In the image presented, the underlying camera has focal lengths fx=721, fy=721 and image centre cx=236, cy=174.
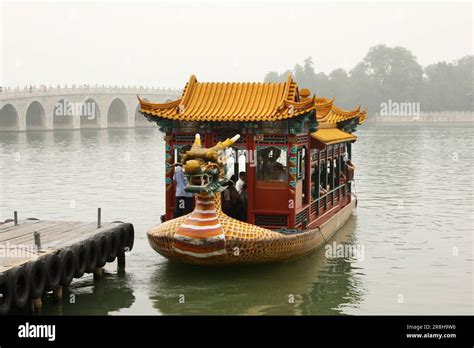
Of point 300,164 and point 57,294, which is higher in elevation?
point 300,164

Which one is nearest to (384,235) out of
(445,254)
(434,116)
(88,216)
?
(445,254)

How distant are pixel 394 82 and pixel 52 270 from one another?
94531mm

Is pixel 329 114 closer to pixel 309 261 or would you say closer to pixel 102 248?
pixel 309 261

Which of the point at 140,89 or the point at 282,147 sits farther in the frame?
the point at 140,89

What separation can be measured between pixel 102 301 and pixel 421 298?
15.7 ft

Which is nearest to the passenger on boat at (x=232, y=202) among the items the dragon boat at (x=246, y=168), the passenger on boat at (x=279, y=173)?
the dragon boat at (x=246, y=168)

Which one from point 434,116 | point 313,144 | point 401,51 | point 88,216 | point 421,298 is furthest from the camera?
point 401,51

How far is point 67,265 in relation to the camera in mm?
9758

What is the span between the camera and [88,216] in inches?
739

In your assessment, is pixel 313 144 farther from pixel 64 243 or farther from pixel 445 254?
pixel 64 243

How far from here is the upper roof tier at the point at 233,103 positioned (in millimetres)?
11992

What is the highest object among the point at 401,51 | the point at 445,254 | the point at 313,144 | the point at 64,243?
the point at 401,51

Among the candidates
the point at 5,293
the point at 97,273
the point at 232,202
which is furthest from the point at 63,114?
the point at 5,293

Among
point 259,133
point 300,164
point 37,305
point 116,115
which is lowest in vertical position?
point 37,305
